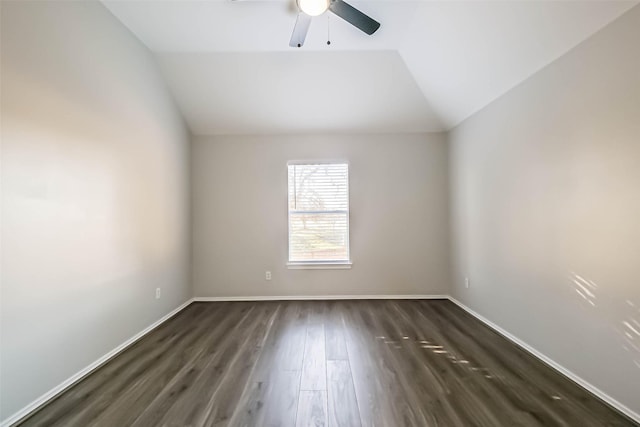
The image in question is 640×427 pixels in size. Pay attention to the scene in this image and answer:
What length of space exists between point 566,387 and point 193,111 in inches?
191

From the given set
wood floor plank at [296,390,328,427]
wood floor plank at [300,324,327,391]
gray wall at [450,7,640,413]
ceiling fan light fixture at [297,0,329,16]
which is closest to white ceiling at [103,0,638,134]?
gray wall at [450,7,640,413]

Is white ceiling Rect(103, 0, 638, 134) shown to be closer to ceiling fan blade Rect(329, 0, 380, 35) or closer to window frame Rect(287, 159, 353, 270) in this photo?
window frame Rect(287, 159, 353, 270)

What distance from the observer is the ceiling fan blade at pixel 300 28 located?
2210mm

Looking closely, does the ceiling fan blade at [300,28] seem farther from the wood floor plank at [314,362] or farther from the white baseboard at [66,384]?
the white baseboard at [66,384]

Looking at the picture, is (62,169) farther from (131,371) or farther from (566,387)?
(566,387)

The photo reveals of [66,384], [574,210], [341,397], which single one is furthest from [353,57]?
[66,384]

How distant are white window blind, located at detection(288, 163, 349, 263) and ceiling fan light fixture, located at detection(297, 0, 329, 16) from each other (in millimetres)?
2645

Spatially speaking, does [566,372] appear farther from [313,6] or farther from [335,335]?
[313,6]

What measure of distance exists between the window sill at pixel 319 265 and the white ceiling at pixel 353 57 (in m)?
1.99

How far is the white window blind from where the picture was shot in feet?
15.2

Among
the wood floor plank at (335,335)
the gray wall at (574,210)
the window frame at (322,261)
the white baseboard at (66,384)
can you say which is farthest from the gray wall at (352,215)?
the white baseboard at (66,384)

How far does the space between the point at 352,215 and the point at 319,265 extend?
2.95ft

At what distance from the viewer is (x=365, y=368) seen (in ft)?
8.02

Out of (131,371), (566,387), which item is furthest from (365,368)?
(131,371)
